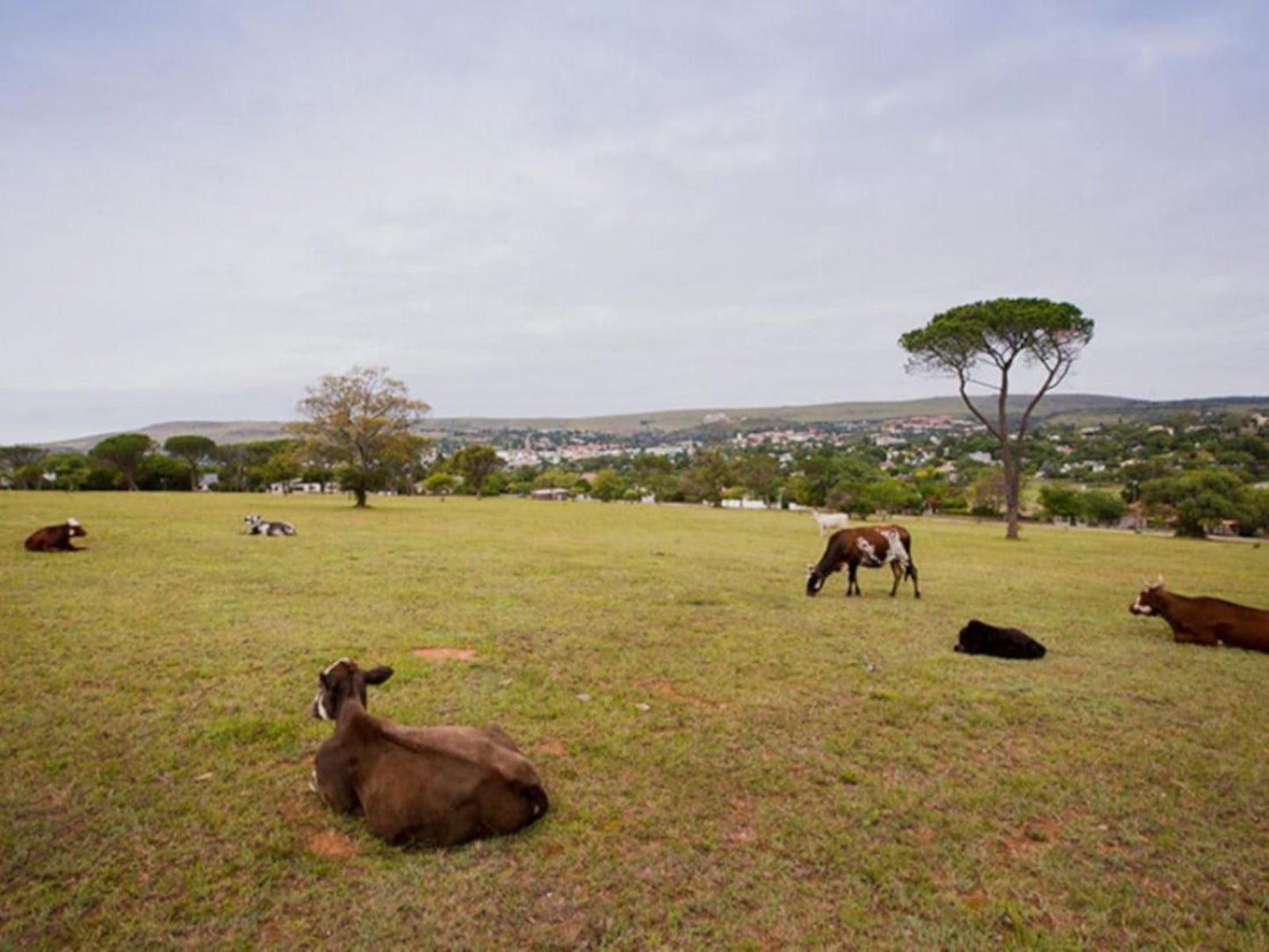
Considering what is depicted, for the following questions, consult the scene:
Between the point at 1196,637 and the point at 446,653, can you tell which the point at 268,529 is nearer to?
the point at 446,653

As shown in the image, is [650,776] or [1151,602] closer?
[650,776]

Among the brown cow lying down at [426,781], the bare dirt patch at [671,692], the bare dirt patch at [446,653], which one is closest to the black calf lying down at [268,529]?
the bare dirt patch at [446,653]

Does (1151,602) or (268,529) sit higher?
(268,529)

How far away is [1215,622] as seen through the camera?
9.94 meters

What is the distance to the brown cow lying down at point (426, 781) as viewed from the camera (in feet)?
14.2

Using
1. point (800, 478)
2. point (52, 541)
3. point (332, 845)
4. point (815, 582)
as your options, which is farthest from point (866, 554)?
point (800, 478)

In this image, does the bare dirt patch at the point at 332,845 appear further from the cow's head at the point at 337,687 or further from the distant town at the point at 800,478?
the distant town at the point at 800,478

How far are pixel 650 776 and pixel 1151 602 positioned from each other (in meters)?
10.4

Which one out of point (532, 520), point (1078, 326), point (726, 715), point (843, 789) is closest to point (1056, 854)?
point (843, 789)

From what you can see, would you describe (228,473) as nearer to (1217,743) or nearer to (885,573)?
(885,573)

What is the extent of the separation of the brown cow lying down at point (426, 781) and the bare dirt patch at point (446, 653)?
3278mm

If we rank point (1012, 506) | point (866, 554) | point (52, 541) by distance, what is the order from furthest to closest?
point (1012, 506) < point (52, 541) < point (866, 554)

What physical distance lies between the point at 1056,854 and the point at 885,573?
563 inches

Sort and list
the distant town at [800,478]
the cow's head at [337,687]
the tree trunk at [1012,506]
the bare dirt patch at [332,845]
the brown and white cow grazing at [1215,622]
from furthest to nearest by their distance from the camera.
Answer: the distant town at [800,478]
the tree trunk at [1012,506]
the brown and white cow grazing at [1215,622]
the cow's head at [337,687]
the bare dirt patch at [332,845]
